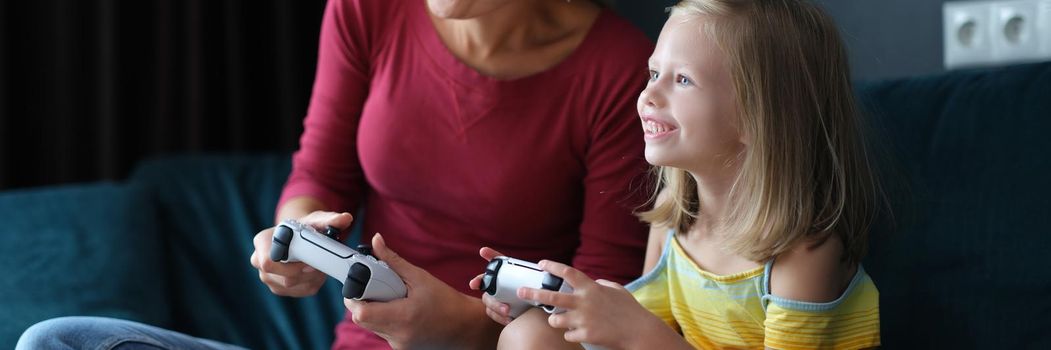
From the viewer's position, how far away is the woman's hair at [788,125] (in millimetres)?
1018

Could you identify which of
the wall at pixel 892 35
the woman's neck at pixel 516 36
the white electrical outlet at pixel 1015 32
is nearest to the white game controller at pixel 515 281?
the woman's neck at pixel 516 36

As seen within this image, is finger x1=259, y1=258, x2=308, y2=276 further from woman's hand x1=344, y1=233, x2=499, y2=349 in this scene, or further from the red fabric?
the red fabric

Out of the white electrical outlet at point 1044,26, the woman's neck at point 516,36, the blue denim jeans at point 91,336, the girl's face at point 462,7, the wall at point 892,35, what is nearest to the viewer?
the blue denim jeans at point 91,336

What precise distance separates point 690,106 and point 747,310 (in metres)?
0.21

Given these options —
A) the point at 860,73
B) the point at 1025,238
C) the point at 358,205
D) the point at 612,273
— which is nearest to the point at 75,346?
the point at 358,205

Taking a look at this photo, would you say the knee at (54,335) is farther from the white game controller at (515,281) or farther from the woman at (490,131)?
the white game controller at (515,281)

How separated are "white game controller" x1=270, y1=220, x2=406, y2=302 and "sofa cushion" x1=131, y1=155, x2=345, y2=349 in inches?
22.8

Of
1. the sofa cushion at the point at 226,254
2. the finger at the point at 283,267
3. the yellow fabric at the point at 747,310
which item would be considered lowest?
the sofa cushion at the point at 226,254

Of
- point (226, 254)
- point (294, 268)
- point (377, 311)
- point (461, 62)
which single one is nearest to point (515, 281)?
point (377, 311)

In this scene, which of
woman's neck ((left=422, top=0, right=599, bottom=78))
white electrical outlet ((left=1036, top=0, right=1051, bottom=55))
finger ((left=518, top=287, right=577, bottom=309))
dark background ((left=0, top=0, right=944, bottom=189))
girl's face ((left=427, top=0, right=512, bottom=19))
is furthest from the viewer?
dark background ((left=0, top=0, right=944, bottom=189))

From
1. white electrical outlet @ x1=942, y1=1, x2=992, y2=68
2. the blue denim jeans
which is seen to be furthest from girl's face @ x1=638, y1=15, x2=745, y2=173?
white electrical outlet @ x1=942, y1=1, x2=992, y2=68

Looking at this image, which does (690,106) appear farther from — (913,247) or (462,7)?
(913,247)

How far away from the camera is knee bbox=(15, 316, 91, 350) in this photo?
3.36 ft

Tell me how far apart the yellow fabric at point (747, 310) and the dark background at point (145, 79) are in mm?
773
